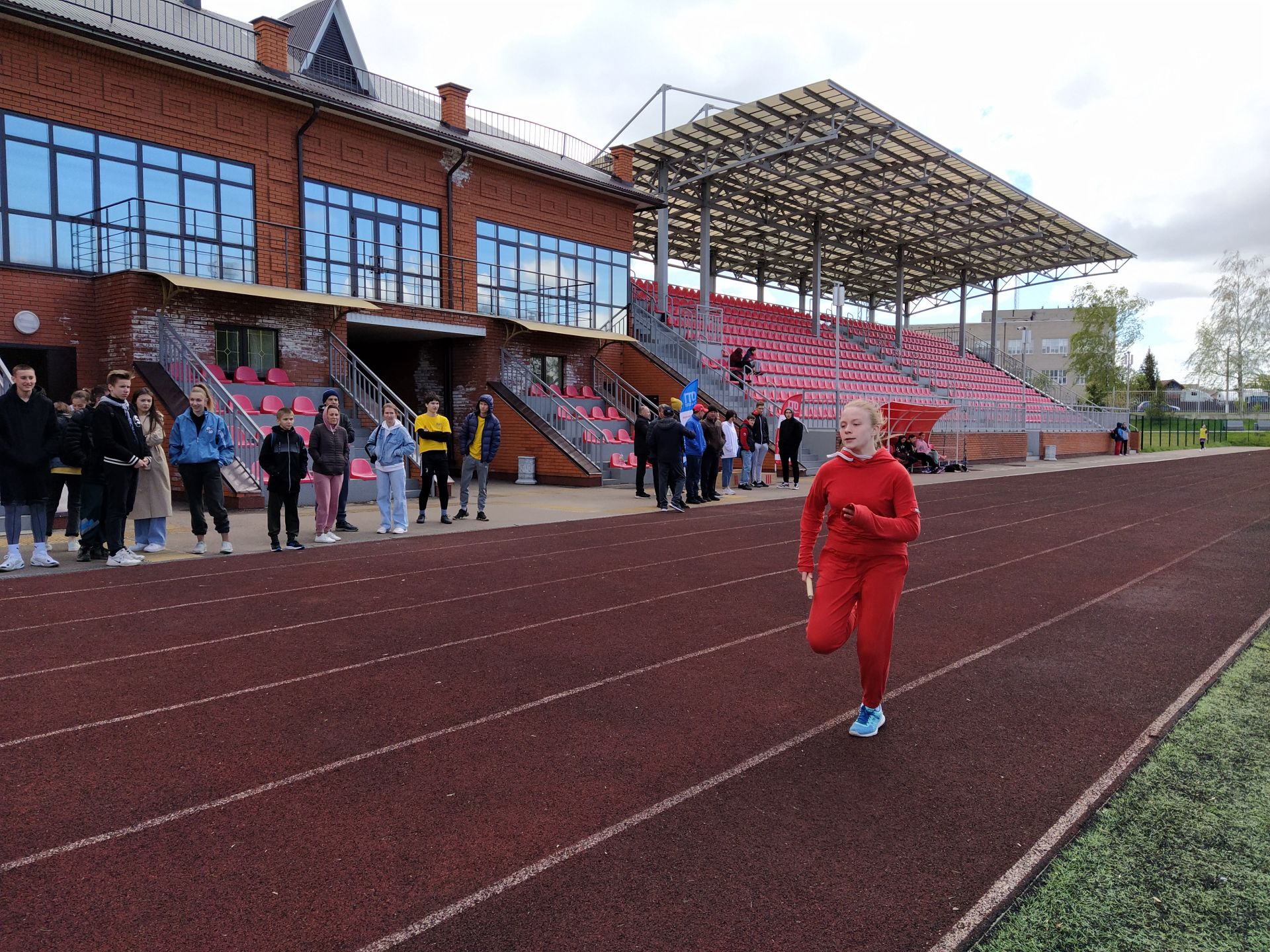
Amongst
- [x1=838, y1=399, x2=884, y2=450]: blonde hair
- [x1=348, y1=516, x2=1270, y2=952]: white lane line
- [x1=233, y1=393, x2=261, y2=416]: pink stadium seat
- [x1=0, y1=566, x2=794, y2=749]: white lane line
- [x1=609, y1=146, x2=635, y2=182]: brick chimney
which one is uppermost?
[x1=609, y1=146, x2=635, y2=182]: brick chimney

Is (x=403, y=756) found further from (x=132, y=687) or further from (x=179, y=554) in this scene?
(x=179, y=554)

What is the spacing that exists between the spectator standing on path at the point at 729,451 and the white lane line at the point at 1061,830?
1357cm

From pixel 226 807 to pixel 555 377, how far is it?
21452 millimetres

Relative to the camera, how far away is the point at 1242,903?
2.96 metres

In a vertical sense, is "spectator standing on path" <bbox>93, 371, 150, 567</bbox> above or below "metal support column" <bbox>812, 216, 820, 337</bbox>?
below

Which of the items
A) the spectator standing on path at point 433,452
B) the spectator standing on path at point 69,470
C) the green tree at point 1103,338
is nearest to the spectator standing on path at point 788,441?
the spectator standing on path at point 433,452

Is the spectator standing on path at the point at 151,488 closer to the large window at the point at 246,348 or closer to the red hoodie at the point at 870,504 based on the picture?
A: the large window at the point at 246,348

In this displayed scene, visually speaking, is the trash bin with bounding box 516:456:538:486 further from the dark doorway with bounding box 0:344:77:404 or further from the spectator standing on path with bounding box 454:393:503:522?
→ the dark doorway with bounding box 0:344:77:404

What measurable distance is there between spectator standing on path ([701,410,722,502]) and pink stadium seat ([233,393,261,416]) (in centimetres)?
866

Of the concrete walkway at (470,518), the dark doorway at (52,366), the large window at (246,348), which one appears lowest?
the concrete walkway at (470,518)

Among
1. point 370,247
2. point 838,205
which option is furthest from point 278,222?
point 838,205

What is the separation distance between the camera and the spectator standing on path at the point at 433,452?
13.2m

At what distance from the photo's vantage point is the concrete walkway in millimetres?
10297

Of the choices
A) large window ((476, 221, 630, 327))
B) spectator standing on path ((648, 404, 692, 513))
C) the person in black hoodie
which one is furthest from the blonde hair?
large window ((476, 221, 630, 327))
